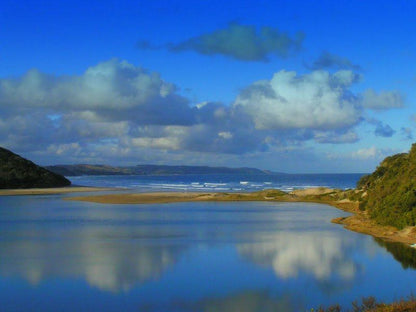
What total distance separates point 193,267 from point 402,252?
11.3 m

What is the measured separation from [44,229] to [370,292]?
956 inches

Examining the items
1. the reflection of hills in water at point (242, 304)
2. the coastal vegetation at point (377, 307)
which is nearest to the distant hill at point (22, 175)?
the reflection of hills in water at point (242, 304)

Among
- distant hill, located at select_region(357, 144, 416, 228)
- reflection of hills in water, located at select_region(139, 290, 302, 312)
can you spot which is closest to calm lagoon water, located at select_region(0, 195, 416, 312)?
reflection of hills in water, located at select_region(139, 290, 302, 312)

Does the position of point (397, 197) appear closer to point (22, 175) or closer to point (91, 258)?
point (91, 258)

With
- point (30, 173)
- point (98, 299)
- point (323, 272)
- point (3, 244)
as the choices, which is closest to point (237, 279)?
point (323, 272)

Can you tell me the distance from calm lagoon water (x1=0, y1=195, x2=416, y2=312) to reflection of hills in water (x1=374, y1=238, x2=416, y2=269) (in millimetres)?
56

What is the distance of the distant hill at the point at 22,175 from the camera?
104375 millimetres

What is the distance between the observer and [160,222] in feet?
129

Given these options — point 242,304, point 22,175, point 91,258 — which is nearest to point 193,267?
point 91,258

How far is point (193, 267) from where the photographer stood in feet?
72.3

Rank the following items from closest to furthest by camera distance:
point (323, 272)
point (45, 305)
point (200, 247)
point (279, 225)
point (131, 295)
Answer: point (45, 305) < point (131, 295) < point (323, 272) < point (200, 247) < point (279, 225)

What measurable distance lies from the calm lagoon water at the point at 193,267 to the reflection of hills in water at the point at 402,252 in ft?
0.19

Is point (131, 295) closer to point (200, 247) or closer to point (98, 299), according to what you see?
point (98, 299)

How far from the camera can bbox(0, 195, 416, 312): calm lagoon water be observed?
55.2 ft
